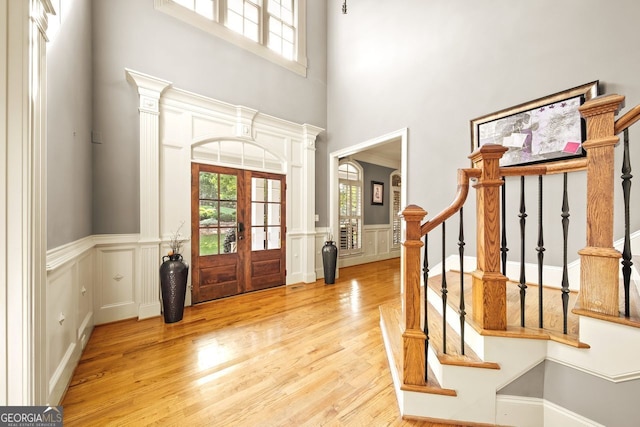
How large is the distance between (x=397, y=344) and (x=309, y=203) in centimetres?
287

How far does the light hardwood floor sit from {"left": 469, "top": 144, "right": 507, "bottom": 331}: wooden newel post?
76 cm

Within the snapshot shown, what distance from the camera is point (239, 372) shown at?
5.89 feet

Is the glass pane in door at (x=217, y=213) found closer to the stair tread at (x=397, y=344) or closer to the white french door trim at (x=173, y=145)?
the white french door trim at (x=173, y=145)

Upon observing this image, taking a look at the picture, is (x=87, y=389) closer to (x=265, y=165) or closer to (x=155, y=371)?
(x=155, y=371)

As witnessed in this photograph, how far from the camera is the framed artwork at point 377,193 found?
640 centimetres

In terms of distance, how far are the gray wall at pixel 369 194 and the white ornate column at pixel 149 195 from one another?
4393 mm

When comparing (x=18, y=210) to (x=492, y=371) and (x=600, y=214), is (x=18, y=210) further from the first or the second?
(x=600, y=214)

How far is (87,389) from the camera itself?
162cm

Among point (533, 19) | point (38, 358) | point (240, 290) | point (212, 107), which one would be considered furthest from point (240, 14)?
point (38, 358)

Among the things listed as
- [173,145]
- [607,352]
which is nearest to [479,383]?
[607,352]

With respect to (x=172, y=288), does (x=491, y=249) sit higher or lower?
higher

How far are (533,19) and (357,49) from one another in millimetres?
2530

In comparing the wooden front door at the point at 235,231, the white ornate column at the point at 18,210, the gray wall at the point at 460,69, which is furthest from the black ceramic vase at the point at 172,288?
the gray wall at the point at 460,69

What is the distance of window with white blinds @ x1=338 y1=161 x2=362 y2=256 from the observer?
19.0ft
